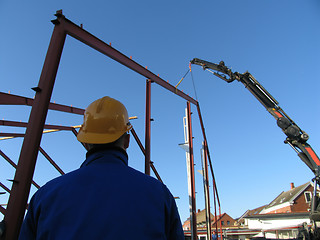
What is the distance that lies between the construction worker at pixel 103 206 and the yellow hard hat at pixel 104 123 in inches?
3.9

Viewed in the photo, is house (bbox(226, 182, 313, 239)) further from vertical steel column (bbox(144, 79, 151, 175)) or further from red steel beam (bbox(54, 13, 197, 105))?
red steel beam (bbox(54, 13, 197, 105))

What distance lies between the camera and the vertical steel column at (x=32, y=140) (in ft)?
6.84

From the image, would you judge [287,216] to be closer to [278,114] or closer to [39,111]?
[278,114]

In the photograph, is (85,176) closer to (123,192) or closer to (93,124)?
(123,192)

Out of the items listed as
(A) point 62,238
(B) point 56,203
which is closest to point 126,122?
(B) point 56,203

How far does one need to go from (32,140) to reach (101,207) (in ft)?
5.65

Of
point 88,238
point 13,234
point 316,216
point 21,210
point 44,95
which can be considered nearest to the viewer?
point 88,238

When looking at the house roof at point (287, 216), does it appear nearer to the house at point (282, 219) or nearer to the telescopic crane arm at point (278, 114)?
the house at point (282, 219)

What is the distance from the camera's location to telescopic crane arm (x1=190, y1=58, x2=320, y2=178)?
8.32m

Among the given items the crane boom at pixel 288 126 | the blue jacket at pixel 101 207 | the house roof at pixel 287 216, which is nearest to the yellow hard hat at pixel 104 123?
the blue jacket at pixel 101 207

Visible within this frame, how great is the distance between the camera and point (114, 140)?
135 cm

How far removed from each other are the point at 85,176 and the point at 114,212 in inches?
8.7

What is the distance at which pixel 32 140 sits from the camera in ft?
7.86

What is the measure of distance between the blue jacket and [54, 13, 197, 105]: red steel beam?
2.41m
